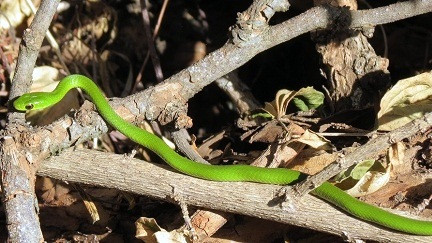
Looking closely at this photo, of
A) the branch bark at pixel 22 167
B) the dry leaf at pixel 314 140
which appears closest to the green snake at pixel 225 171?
the branch bark at pixel 22 167

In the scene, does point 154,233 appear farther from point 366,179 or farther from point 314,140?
point 366,179

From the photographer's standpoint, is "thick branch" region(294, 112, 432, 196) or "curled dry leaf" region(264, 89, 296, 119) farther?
"curled dry leaf" region(264, 89, 296, 119)

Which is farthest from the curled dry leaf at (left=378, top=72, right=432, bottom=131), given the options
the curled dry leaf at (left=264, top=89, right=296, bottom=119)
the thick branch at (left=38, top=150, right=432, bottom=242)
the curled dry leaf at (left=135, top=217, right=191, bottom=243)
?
the curled dry leaf at (left=135, top=217, right=191, bottom=243)

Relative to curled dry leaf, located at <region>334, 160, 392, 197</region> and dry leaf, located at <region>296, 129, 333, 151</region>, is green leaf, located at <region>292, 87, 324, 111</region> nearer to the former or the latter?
dry leaf, located at <region>296, 129, 333, 151</region>

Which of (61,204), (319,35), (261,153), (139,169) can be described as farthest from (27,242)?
(319,35)

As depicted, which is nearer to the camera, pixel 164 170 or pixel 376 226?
pixel 376 226

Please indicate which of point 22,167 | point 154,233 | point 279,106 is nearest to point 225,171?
point 154,233

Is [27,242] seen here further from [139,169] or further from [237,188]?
[237,188]
